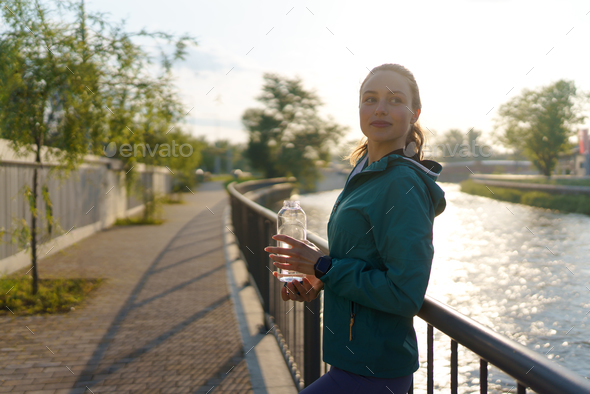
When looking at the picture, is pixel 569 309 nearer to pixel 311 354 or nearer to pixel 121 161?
pixel 311 354

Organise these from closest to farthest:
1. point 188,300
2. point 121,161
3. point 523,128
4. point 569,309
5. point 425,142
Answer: point 425,142
point 188,300
point 569,309
point 121,161
point 523,128

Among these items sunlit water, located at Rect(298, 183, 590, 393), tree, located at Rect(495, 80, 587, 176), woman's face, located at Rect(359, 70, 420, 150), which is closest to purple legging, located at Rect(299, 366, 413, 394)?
woman's face, located at Rect(359, 70, 420, 150)

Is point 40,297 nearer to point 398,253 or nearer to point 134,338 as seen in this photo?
point 134,338

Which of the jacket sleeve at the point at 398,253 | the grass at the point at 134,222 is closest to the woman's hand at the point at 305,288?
the jacket sleeve at the point at 398,253

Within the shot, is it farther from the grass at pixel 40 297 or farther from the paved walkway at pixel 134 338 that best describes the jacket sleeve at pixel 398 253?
the grass at pixel 40 297

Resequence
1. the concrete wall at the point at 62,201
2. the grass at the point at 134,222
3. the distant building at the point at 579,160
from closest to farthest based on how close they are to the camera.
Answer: the concrete wall at the point at 62,201, the grass at the point at 134,222, the distant building at the point at 579,160

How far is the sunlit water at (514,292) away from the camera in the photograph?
5996mm

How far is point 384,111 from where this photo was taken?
6.31 ft

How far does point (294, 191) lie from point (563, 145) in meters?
26.7

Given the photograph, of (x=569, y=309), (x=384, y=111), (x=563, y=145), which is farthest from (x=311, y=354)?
(x=563, y=145)

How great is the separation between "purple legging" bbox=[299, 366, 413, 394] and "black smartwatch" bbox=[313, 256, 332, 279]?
15.2 inches

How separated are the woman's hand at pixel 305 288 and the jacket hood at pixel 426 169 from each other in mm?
652

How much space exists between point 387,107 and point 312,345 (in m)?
2.16

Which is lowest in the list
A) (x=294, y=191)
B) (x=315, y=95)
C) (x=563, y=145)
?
(x=294, y=191)
